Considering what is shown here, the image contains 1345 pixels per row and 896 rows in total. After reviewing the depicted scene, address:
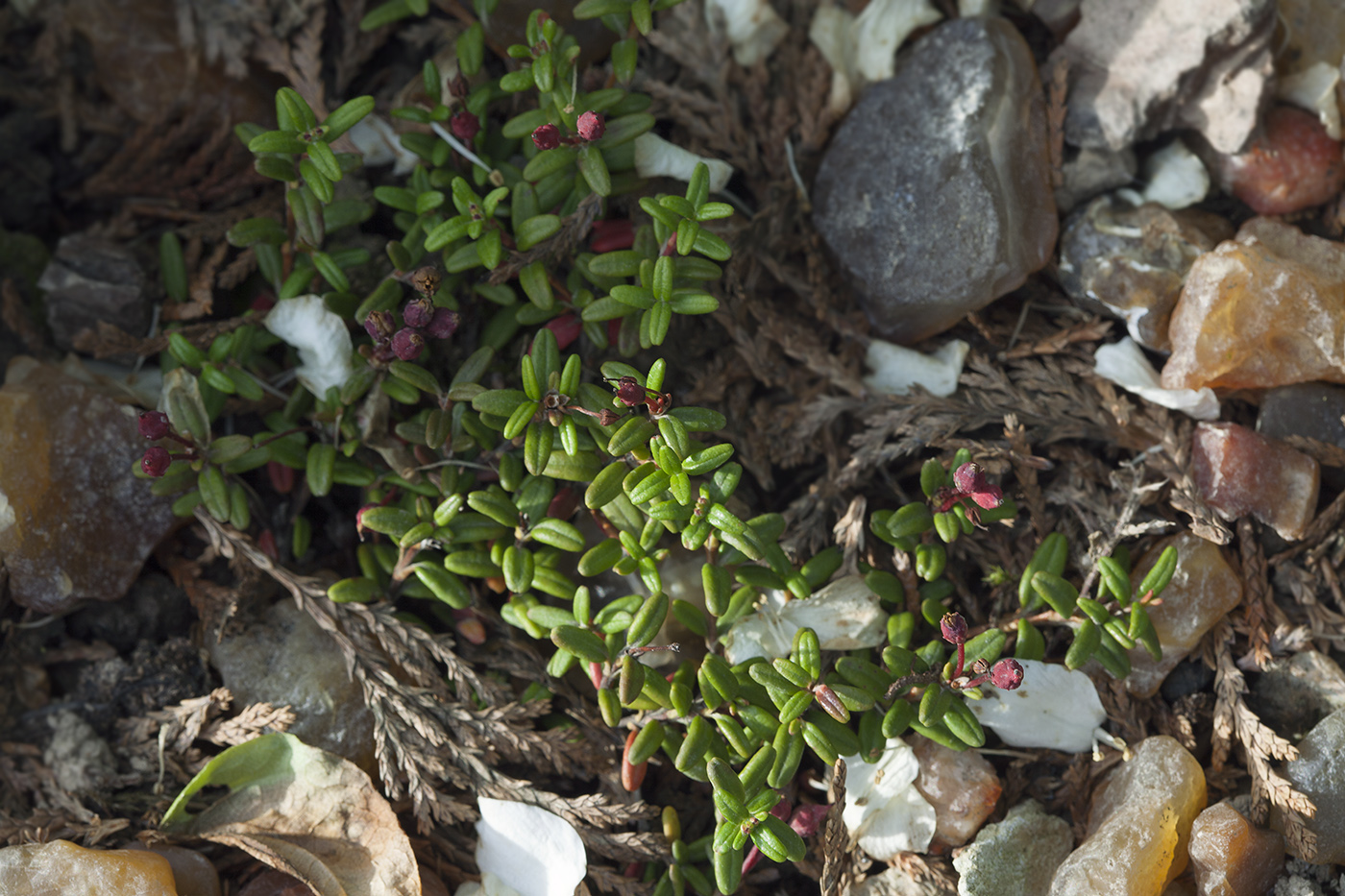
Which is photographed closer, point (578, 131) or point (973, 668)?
point (973, 668)

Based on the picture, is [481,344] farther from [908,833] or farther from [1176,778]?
[1176,778]

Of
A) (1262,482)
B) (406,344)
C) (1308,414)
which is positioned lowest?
(1262,482)

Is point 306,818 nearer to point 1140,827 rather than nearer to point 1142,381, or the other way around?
point 1140,827

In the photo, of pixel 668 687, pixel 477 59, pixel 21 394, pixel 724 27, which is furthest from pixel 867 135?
pixel 21 394

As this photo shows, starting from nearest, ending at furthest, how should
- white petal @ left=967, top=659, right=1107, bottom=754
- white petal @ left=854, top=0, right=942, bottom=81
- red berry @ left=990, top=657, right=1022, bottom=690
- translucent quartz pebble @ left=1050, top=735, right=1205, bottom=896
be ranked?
1. red berry @ left=990, top=657, right=1022, bottom=690
2. translucent quartz pebble @ left=1050, top=735, right=1205, bottom=896
3. white petal @ left=967, top=659, right=1107, bottom=754
4. white petal @ left=854, top=0, right=942, bottom=81

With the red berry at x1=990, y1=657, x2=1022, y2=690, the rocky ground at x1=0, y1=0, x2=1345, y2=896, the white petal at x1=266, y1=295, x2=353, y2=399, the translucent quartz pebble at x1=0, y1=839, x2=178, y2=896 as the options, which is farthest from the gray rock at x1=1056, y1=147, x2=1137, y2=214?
the translucent quartz pebble at x1=0, y1=839, x2=178, y2=896

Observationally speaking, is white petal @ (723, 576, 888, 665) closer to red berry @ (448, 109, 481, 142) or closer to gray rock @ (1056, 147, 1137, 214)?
gray rock @ (1056, 147, 1137, 214)

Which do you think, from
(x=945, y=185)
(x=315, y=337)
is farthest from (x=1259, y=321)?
(x=315, y=337)
